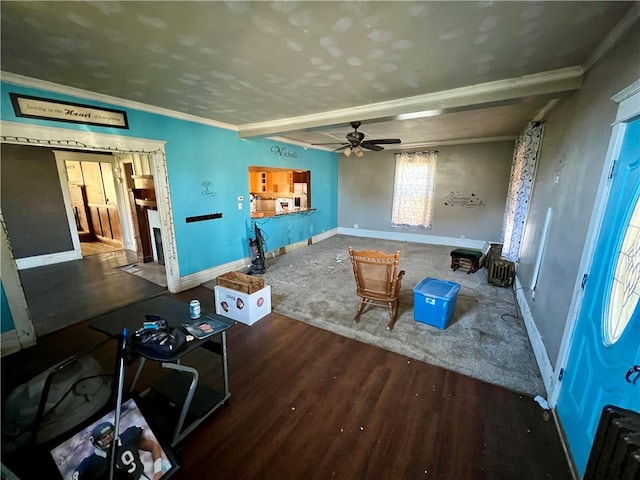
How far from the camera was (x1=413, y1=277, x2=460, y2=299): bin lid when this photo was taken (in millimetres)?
2860

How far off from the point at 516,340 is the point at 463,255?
2.16 metres

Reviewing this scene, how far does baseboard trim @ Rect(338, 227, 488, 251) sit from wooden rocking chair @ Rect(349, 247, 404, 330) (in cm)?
403

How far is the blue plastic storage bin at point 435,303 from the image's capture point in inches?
111

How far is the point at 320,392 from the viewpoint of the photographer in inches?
80.6

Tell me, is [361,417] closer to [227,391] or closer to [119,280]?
[227,391]

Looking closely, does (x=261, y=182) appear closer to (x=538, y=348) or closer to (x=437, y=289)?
(x=437, y=289)

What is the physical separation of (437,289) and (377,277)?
2.40 ft

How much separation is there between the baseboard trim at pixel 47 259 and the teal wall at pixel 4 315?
3194 millimetres

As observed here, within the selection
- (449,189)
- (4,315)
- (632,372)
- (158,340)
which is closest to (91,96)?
(4,315)

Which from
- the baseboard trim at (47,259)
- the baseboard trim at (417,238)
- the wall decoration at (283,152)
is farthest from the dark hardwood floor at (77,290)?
the baseboard trim at (417,238)

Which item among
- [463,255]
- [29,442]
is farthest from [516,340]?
[29,442]

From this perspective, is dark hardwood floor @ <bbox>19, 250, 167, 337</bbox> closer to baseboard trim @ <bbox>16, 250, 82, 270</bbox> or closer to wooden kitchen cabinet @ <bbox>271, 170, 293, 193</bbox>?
baseboard trim @ <bbox>16, 250, 82, 270</bbox>

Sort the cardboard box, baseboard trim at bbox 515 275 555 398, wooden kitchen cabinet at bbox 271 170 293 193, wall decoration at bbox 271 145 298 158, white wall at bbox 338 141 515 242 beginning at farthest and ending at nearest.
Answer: wooden kitchen cabinet at bbox 271 170 293 193 → white wall at bbox 338 141 515 242 → wall decoration at bbox 271 145 298 158 → the cardboard box → baseboard trim at bbox 515 275 555 398

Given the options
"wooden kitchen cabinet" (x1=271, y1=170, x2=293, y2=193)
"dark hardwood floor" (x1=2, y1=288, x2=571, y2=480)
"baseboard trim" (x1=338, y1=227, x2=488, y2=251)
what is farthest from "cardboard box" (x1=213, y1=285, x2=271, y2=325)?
"baseboard trim" (x1=338, y1=227, x2=488, y2=251)
